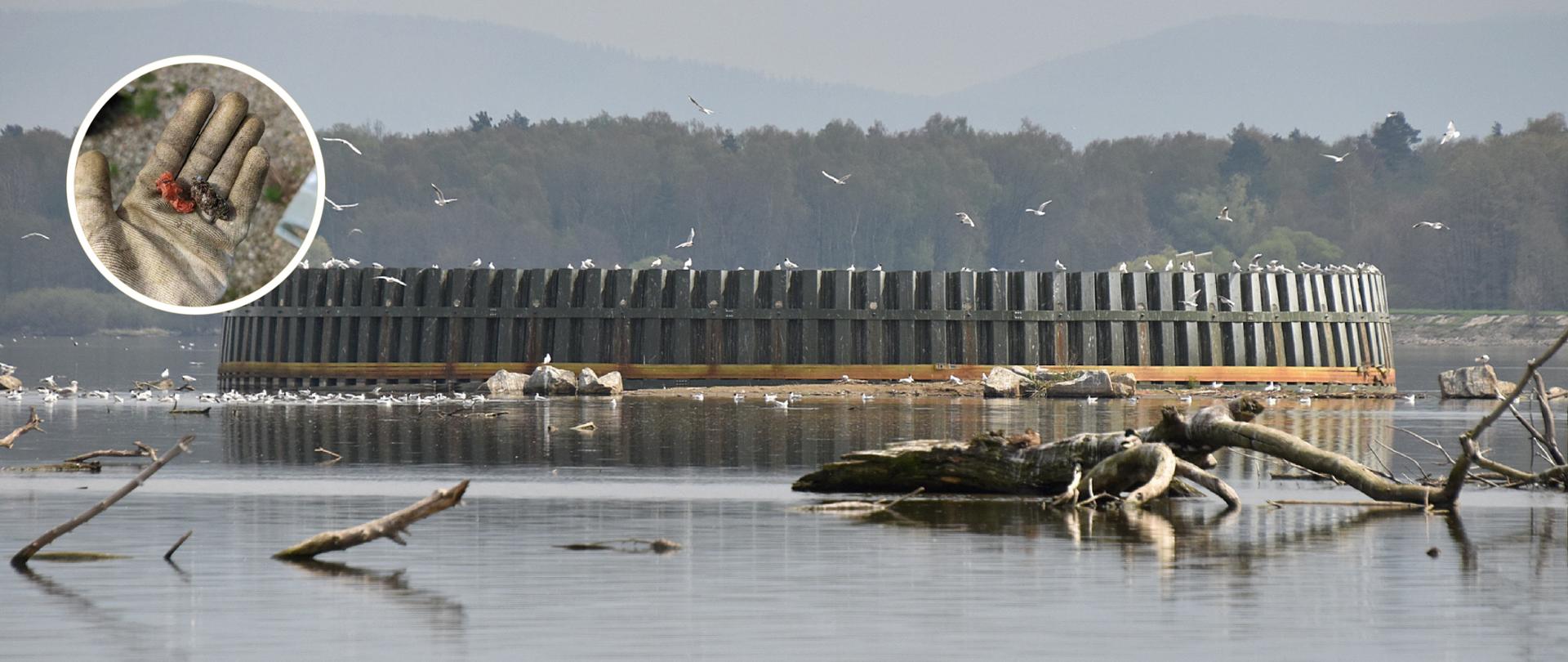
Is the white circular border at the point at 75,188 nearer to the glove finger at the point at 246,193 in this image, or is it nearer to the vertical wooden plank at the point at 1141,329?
the glove finger at the point at 246,193

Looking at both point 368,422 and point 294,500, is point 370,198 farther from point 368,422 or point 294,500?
point 294,500

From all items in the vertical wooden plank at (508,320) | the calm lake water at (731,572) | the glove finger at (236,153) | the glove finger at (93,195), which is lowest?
the calm lake water at (731,572)

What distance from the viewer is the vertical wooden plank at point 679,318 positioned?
3419cm

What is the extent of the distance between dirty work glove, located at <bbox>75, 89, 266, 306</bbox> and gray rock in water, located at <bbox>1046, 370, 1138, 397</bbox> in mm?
22424

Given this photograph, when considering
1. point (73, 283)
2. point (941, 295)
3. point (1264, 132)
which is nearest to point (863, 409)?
point (941, 295)

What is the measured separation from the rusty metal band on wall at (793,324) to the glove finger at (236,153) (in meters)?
21.6

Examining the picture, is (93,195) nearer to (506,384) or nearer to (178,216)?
(178,216)

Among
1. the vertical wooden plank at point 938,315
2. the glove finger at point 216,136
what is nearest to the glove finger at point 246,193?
the glove finger at point 216,136

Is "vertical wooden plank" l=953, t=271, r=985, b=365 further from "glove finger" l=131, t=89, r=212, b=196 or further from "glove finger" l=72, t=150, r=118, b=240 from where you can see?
"glove finger" l=72, t=150, r=118, b=240

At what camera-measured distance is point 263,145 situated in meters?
12.7

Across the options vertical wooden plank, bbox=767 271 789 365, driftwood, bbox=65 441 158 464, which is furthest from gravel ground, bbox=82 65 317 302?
vertical wooden plank, bbox=767 271 789 365

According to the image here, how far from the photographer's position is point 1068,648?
861 centimetres

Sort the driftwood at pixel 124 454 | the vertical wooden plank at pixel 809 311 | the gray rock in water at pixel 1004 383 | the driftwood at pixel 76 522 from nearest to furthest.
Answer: the driftwood at pixel 76 522 < the driftwood at pixel 124 454 < the gray rock in water at pixel 1004 383 < the vertical wooden plank at pixel 809 311

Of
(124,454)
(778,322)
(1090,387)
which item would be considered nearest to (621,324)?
(778,322)
